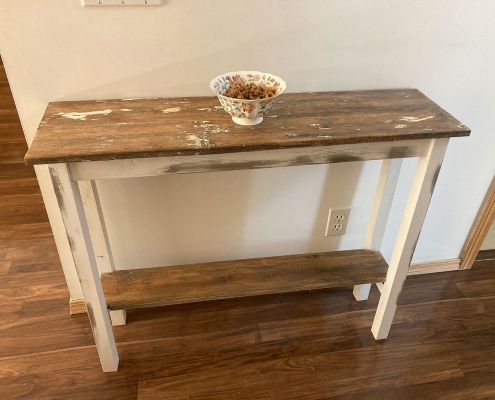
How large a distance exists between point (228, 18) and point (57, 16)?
1.43 feet

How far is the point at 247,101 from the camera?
100 cm

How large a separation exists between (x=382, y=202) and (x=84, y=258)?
3.14ft

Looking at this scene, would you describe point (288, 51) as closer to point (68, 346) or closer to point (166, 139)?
point (166, 139)

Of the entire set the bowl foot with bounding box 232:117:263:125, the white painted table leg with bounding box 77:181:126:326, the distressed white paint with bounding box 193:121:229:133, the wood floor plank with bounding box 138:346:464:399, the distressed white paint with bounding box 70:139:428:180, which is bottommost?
the wood floor plank with bounding box 138:346:464:399

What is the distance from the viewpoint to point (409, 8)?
1.21m

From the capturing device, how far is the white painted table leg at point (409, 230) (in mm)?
1159

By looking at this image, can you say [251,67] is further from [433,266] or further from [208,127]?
[433,266]

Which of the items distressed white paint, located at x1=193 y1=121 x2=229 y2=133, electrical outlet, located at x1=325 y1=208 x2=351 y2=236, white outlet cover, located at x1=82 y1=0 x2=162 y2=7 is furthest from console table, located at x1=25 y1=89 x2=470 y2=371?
white outlet cover, located at x1=82 y1=0 x2=162 y2=7

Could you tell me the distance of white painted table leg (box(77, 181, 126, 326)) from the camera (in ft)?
4.10

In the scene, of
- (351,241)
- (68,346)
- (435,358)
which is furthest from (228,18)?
(435,358)

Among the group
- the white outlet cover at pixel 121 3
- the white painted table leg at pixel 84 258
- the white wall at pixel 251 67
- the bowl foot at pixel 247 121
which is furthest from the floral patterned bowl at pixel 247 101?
the white painted table leg at pixel 84 258

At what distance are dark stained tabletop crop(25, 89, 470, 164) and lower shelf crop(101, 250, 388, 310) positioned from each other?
568 millimetres


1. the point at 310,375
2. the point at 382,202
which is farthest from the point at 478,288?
the point at 310,375

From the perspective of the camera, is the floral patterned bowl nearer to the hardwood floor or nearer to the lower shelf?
the lower shelf
